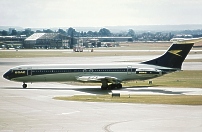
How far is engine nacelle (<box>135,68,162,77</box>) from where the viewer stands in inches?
2785

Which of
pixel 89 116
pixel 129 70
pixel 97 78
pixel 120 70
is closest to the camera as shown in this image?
pixel 89 116

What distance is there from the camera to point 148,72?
70875 millimetres

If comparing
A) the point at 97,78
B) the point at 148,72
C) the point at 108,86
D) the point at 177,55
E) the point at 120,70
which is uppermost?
the point at 177,55

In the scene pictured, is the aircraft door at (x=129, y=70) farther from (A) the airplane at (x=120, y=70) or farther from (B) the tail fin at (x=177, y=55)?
(B) the tail fin at (x=177, y=55)

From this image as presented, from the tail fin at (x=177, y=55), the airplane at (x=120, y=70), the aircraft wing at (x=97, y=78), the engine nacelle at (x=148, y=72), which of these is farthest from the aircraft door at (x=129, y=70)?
the tail fin at (x=177, y=55)

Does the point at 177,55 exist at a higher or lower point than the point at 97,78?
higher

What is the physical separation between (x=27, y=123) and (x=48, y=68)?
3246 cm

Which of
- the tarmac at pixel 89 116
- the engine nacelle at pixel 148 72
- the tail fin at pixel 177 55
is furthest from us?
the tail fin at pixel 177 55

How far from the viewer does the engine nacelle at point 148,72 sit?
70750 millimetres

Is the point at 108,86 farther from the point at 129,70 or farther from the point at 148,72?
the point at 148,72

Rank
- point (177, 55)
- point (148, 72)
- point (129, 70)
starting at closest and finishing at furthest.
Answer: point (148, 72), point (177, 55), point (129, 70)

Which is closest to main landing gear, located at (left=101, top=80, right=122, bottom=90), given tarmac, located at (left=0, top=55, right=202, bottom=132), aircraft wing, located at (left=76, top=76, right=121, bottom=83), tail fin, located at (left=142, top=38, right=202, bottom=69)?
aircraft wing, located at (left=76, top=76, right=121, bottom=83)

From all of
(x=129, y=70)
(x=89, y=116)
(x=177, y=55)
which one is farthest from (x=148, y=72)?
(x=89, y=116)

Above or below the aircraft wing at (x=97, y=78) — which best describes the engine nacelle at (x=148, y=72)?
above
